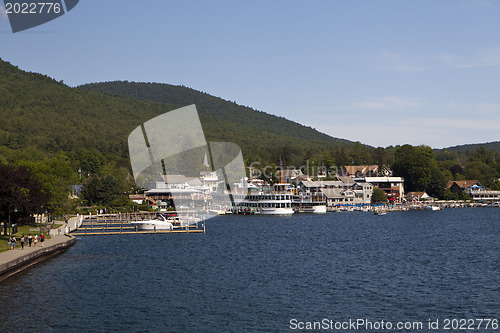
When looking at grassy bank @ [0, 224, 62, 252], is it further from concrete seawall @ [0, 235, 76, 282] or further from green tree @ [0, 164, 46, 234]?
concrete seawall @ [0, 235, 76, 282]

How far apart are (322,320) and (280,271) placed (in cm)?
1826

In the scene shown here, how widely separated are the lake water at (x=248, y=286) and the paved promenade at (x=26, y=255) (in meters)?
0.97

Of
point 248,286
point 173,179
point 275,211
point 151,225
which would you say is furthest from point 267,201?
point 248,286

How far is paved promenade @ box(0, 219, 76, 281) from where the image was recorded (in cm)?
4472

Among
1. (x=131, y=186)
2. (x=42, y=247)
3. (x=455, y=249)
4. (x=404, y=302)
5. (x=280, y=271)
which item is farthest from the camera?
(x=131, y=186)

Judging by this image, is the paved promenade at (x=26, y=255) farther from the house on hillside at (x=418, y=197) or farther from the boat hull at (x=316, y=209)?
the house on hillside at (x=418, y=197)

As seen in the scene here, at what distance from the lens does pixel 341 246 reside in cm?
7338

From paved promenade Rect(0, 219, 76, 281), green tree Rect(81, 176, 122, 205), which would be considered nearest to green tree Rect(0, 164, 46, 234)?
paved promenade Rect(0, 219, 76, 281)

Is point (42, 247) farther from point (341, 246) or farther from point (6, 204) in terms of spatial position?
point (341, 246)

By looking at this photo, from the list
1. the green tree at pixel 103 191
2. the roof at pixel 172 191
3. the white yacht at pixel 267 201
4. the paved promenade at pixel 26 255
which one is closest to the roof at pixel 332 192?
the white yacht at pixel 267 201

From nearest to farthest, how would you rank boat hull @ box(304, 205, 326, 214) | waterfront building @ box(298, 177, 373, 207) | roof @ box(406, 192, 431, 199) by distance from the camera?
boat hull @ box(304, 205, 326, 214), waterfront building @ box(298, 177, 373, 207), roof @ box(406, 192, 431, 199)

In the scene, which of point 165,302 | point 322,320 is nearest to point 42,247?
point 165,302

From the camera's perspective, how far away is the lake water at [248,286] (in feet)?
112

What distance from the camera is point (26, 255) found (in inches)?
1962
